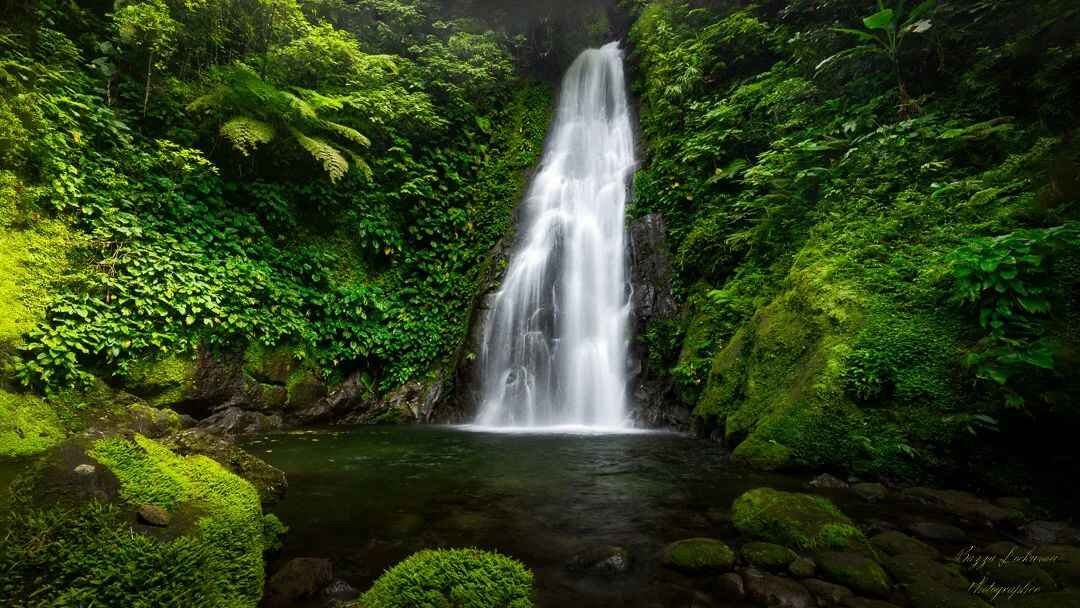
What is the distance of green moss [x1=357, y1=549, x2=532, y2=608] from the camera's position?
2311mm

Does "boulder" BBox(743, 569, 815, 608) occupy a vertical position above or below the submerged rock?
below

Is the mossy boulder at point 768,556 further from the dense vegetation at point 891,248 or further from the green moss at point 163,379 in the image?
the green moss at point 163,379

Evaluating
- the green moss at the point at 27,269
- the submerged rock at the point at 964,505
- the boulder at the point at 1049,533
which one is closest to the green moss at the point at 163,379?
the green moss at the point at 27,269

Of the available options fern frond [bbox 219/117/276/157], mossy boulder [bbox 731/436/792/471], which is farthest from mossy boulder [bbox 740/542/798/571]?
fern frond [bbox 219/117/276/157]

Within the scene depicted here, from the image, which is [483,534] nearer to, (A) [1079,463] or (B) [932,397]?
(B) [932,397]

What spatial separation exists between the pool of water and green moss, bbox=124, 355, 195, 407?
1.56 meters

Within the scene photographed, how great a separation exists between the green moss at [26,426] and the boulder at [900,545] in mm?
6210

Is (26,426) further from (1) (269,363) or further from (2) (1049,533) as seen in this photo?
(2) (1049,533)

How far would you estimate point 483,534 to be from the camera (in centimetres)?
356

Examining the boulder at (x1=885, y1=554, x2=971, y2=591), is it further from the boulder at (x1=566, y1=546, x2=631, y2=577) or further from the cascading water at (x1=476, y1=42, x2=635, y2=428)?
the cascading water at (x1=476, y1=42, x2=635, y2=428)

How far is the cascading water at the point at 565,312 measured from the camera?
945 centimetres

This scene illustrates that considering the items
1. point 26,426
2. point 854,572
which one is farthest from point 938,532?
point 26,426

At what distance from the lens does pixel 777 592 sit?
252 centimetres

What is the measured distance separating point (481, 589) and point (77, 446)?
9.36 ft
